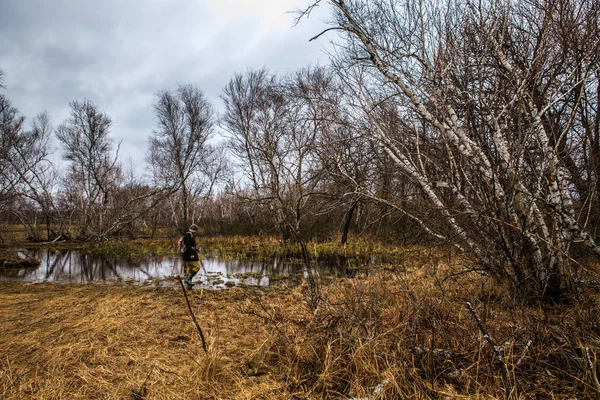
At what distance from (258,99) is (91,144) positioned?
31.5 feet

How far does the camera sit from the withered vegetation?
7.41ft

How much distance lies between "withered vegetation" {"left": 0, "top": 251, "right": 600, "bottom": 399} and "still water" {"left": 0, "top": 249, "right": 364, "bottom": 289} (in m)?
3.04

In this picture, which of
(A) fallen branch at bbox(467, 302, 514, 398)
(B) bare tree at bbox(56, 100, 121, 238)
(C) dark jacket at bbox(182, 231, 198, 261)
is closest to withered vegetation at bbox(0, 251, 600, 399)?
(A) fallen branch at bbox(467, 302, 514, 398)

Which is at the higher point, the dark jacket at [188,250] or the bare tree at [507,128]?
the bare tree at [507,128]

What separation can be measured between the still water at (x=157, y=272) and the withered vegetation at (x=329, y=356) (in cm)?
304

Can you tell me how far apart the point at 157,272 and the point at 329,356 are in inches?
341

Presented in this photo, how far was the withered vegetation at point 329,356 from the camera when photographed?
2258 mm

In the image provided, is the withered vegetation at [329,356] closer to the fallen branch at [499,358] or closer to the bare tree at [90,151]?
the fallen branch at [499,358]

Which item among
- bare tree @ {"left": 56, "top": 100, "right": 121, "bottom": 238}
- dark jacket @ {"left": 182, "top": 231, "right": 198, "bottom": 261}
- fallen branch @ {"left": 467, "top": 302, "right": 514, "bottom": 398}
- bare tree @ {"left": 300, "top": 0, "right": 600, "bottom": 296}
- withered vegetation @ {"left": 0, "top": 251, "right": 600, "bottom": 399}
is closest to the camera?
fallen branch @ {"left": 467, "top": 302, "right": 514, "bottom": 398}

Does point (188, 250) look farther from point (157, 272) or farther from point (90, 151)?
point (90, 151)

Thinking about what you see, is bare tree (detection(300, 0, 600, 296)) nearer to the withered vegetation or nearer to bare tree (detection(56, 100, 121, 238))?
the withered vegetation

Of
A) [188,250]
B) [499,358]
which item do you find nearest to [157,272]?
[188,250]

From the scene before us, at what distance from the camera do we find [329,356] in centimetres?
273

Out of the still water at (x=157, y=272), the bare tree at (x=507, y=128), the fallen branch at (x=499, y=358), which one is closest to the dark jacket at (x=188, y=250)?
the still water at (x=157, y=272)
